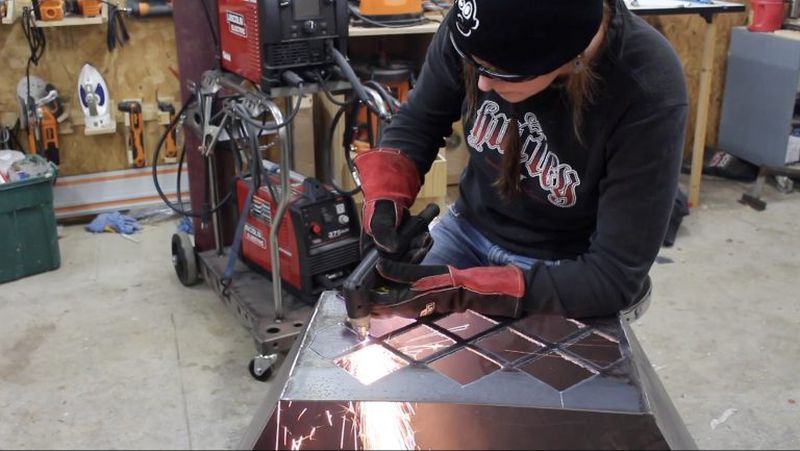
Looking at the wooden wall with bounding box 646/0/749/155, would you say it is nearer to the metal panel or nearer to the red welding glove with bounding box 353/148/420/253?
the metal panel

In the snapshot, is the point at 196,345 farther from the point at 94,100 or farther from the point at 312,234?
the point at 94,100

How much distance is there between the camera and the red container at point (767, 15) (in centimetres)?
350

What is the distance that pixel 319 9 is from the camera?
215 cm

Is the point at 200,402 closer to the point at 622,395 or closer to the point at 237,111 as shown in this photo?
the point at 237,111

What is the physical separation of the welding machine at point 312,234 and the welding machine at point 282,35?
32 cm

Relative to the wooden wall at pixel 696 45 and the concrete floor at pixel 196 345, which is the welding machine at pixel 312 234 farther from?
the wooden wall at pixel 696 45

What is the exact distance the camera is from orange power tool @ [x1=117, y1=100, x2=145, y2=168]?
310 centimetres

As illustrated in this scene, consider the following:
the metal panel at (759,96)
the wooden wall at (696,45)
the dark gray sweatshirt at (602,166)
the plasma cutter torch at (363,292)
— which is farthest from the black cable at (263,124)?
the metal panel at (759,96)

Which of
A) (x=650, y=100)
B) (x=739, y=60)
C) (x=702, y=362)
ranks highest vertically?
(x=650, y=100)

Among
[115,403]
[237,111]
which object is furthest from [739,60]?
[115,403]

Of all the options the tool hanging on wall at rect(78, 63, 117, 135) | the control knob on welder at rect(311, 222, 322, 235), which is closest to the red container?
the control knob on welder at rect(311, 222, 322, 235)

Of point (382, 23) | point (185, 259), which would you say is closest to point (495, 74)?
point (185, 259)

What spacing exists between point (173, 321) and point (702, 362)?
1498 mm

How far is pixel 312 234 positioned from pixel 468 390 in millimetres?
1330
